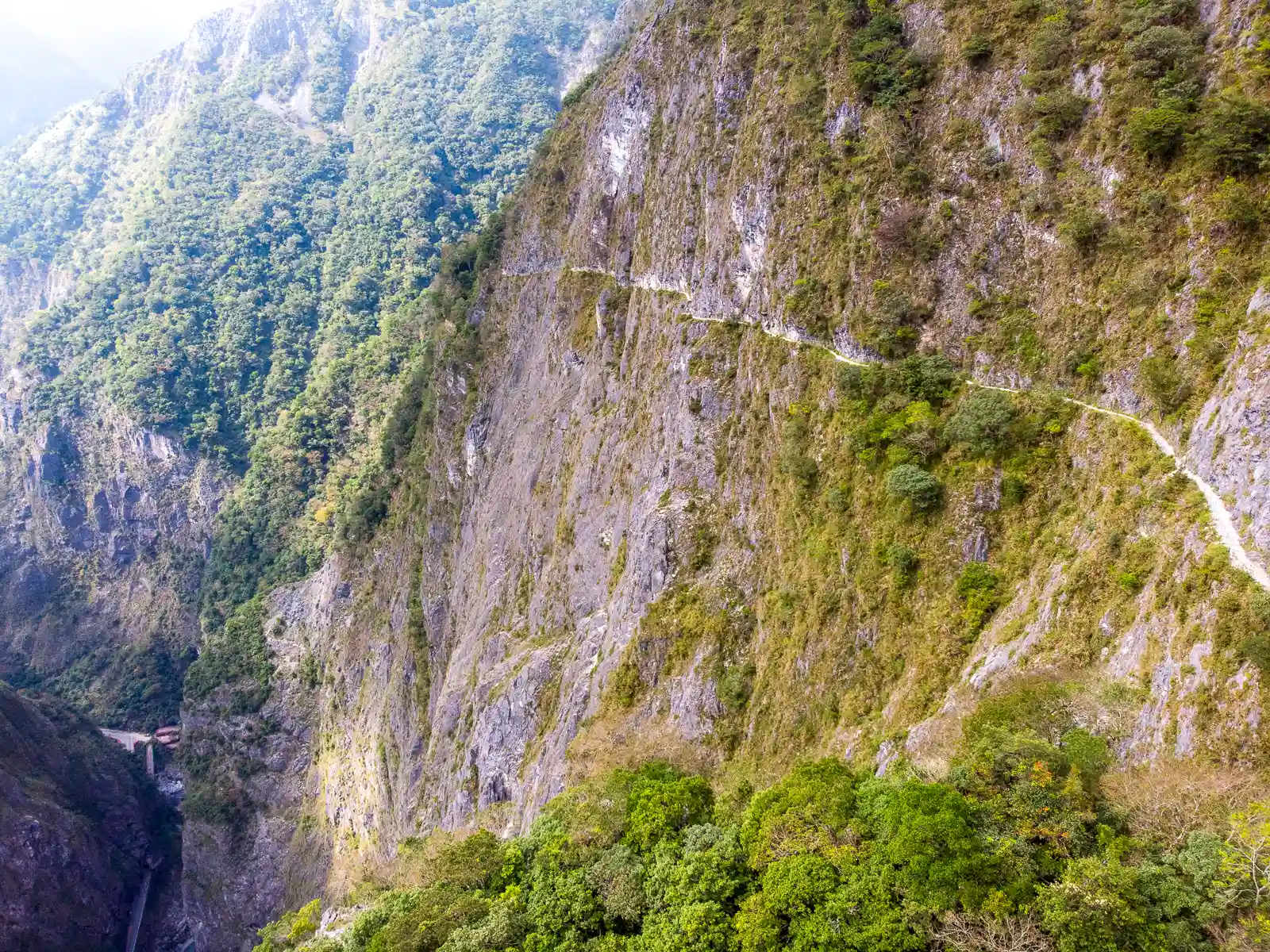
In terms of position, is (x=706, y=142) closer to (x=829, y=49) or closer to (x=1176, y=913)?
(x=829, y=49)

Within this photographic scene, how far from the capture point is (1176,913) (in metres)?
11.8

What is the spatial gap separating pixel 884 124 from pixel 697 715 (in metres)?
29.1

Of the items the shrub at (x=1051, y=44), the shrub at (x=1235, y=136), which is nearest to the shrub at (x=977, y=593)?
the shrub at (x=1235, y=136)

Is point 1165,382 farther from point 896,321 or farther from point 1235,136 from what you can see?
point 896,321

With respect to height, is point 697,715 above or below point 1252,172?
below

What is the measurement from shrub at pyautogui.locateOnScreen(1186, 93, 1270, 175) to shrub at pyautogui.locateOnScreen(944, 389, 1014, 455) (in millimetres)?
8665

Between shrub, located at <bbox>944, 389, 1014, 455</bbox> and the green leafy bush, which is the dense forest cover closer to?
the green leafy bush

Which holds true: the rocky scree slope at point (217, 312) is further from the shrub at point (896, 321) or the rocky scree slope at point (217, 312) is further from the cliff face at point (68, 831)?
the shrub at point (896, 321)

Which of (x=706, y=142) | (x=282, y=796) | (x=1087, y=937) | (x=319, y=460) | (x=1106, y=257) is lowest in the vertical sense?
(x=282, y=796)

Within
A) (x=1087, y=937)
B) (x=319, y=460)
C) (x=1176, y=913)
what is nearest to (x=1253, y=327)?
(x=1176, y=913)

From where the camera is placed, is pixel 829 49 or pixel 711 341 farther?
pixel 711 341

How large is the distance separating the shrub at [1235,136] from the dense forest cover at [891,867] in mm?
16302

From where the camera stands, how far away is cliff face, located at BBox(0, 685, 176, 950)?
6744 cm

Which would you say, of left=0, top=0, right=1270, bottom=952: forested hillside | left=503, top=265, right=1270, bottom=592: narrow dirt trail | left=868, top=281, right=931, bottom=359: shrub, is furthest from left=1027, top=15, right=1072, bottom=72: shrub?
left=503, top=265, right=1270, bottom=592: narrow dirt trail
